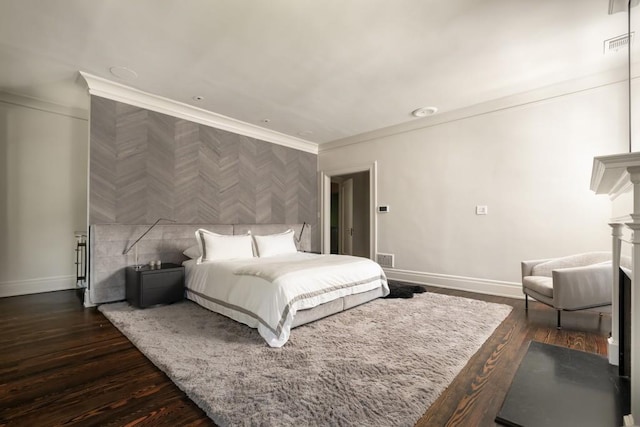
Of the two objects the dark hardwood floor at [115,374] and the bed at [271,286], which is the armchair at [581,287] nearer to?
the dark hardwood floor at [115,374]

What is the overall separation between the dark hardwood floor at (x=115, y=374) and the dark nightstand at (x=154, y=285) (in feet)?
1.33

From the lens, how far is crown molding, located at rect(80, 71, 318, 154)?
350 cm

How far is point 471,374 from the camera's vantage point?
1932 millimetres

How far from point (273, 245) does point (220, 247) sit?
83 cm

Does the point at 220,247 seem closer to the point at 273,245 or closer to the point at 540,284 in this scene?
the point at 273,245

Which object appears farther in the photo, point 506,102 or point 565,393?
point 506,102

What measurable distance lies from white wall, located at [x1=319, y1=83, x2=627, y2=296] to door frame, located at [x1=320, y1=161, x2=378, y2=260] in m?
0.12

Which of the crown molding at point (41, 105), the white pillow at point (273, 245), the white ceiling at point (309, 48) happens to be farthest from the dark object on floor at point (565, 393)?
the crown molding at point (41, 105)

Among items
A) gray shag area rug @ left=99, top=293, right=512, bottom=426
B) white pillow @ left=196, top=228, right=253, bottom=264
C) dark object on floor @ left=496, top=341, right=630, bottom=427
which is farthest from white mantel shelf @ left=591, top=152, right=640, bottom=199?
white pillow @ left=196, top=228, right=253, bottom=264

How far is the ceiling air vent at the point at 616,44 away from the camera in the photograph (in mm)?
2644

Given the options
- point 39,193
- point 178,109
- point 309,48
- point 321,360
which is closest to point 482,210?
point 309,48

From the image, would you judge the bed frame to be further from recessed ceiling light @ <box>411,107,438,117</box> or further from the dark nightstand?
recessed ceiling light @ <box>411,107,438,117</box>

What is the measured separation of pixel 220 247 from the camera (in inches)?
149

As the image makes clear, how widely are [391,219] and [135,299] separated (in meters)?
3.86
